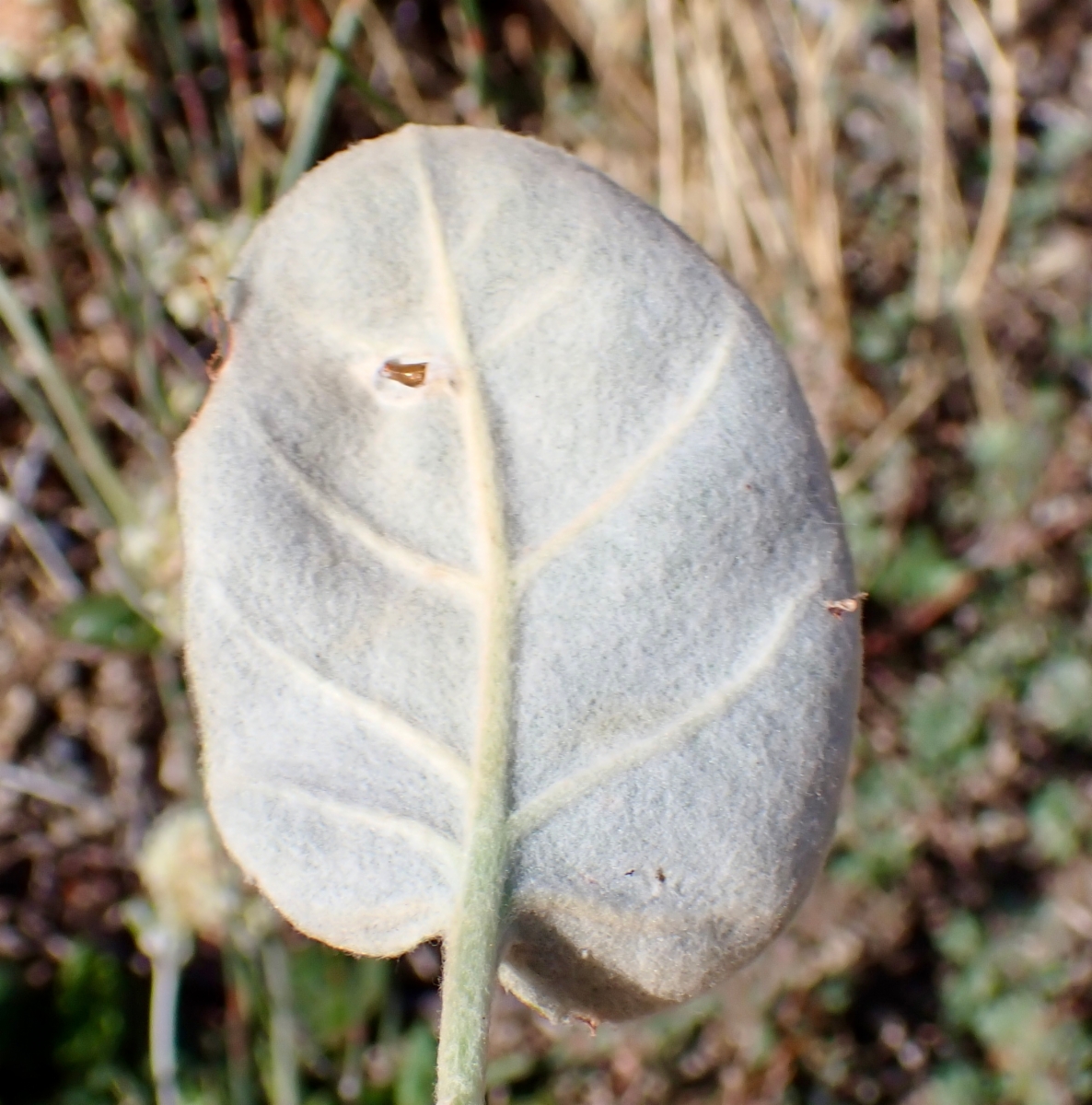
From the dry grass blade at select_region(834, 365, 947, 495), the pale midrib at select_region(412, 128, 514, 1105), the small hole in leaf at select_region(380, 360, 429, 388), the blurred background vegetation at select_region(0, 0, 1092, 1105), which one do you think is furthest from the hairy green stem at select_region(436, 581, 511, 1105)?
the dry grass blade at select_region(834, 365, 947, 495)

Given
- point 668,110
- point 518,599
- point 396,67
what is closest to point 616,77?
point 668,110

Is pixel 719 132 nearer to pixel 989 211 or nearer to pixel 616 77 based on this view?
pixel 616 77

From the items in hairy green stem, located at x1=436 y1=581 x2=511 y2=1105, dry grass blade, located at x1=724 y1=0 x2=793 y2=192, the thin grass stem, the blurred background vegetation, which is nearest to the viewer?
hairy green stem, located at x1=436 y1=581 x2=511 y2=1105

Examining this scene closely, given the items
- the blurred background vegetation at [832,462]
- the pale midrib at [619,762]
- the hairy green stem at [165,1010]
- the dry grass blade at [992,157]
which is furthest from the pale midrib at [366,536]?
the dry grass blade at [992,157]

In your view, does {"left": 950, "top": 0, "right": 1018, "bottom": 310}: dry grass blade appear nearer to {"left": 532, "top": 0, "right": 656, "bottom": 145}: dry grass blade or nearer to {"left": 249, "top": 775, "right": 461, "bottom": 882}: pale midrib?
{"left": 532, "top": 0, "right": 656, "bottom": 145}: dry grass blade

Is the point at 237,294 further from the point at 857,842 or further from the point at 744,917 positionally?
the point at 857,842
